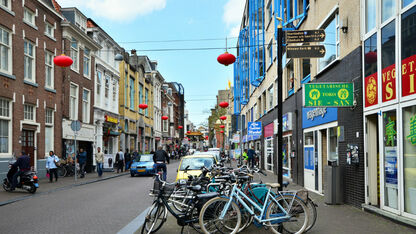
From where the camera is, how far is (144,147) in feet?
156

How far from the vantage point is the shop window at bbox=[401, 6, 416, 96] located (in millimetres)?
7133

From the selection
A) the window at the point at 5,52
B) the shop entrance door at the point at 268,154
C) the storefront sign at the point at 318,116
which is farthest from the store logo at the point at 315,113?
the window at the point at 5,52

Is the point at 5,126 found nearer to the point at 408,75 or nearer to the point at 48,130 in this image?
the point at 48,130

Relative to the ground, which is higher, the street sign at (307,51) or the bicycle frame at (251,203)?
the street sign at (307,51)

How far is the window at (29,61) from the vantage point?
20.2 meters

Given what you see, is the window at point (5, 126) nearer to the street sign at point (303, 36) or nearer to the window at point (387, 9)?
the street sign at point (303, 36)

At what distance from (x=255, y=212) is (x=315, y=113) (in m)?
7.25

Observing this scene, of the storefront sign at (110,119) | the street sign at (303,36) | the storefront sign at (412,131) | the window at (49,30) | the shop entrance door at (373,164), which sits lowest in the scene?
the shop entrance door at (373,164)

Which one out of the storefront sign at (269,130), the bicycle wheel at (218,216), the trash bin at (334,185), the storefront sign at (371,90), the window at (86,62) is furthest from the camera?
the window at (86,62)

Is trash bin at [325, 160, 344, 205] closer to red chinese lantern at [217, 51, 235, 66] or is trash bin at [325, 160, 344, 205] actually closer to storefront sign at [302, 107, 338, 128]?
storefront sign at [302, 107, 338, 128]

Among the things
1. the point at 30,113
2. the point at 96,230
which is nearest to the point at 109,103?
the point at 30,113

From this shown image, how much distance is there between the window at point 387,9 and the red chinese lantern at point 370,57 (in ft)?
2.42

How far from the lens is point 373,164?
9023mm

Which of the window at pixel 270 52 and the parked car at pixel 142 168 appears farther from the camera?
the window at pixel 270 52
